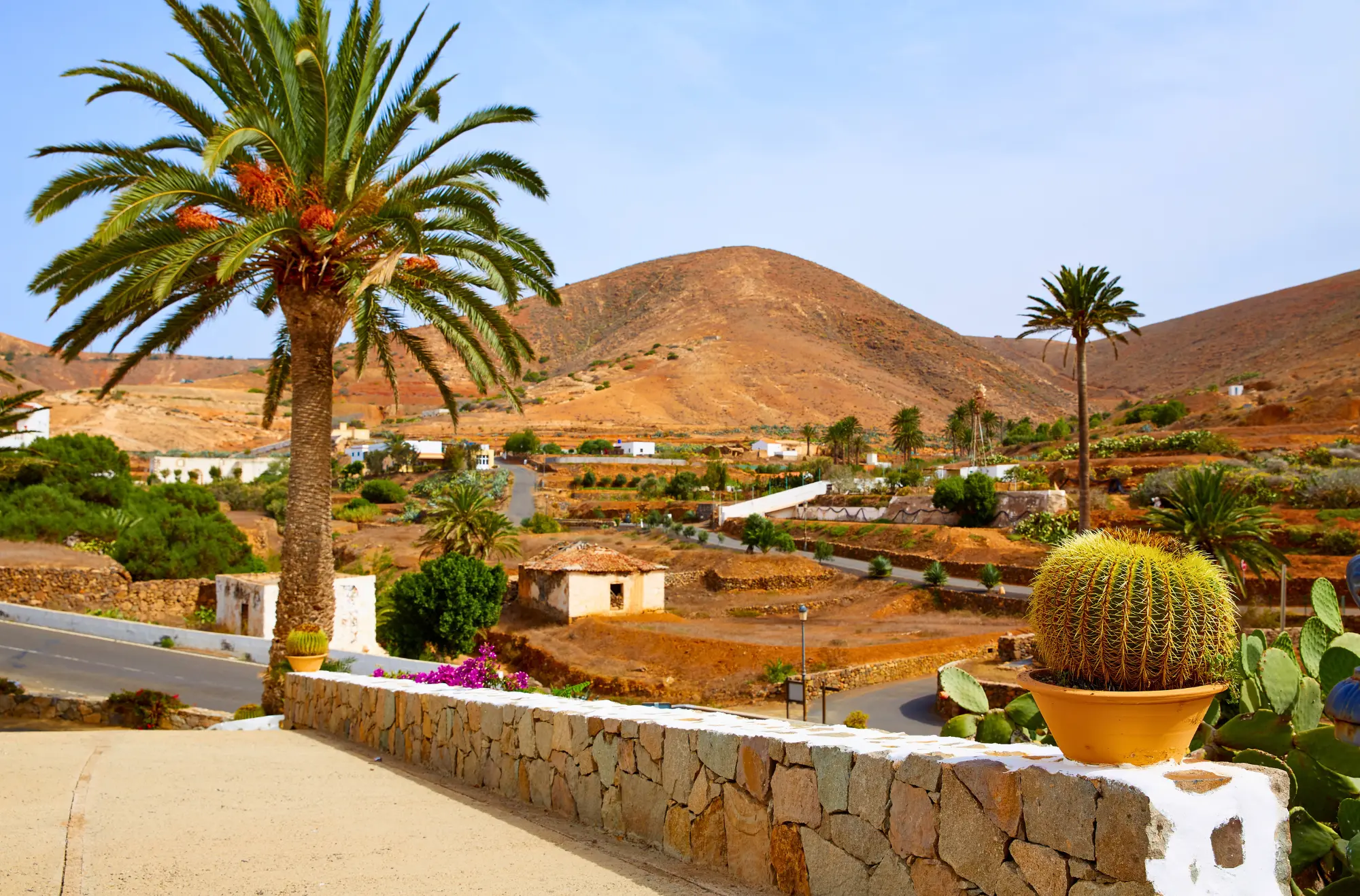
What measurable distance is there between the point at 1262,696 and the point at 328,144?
11.2m

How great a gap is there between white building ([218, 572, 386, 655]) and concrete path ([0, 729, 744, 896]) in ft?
64.9

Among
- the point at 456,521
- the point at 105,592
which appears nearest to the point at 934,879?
the point at 105,592

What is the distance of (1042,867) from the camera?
340 centimetres

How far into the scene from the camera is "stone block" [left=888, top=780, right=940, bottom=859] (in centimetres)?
385

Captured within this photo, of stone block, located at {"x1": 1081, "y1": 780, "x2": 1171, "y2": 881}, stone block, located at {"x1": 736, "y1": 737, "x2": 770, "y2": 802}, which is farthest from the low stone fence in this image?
stone block, located at {"x1": 1081, "y1": 780, "x2": 1171, "y2": 881}

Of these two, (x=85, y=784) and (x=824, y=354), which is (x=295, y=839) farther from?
(x=824, y=354)

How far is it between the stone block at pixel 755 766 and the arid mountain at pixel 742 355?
354ft

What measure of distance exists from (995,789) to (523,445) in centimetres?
9201

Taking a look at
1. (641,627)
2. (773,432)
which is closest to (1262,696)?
(641,627)

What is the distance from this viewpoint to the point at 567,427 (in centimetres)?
11162

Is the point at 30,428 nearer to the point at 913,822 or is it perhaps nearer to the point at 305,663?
the point at 305,663

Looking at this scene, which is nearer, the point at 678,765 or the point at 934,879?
the point at 934,879

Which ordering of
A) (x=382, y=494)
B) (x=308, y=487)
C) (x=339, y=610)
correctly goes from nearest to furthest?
(x=308, y=487), (x=339, y=610), (x=382, y=494)

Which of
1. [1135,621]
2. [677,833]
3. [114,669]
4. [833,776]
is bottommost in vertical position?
[114,669]
